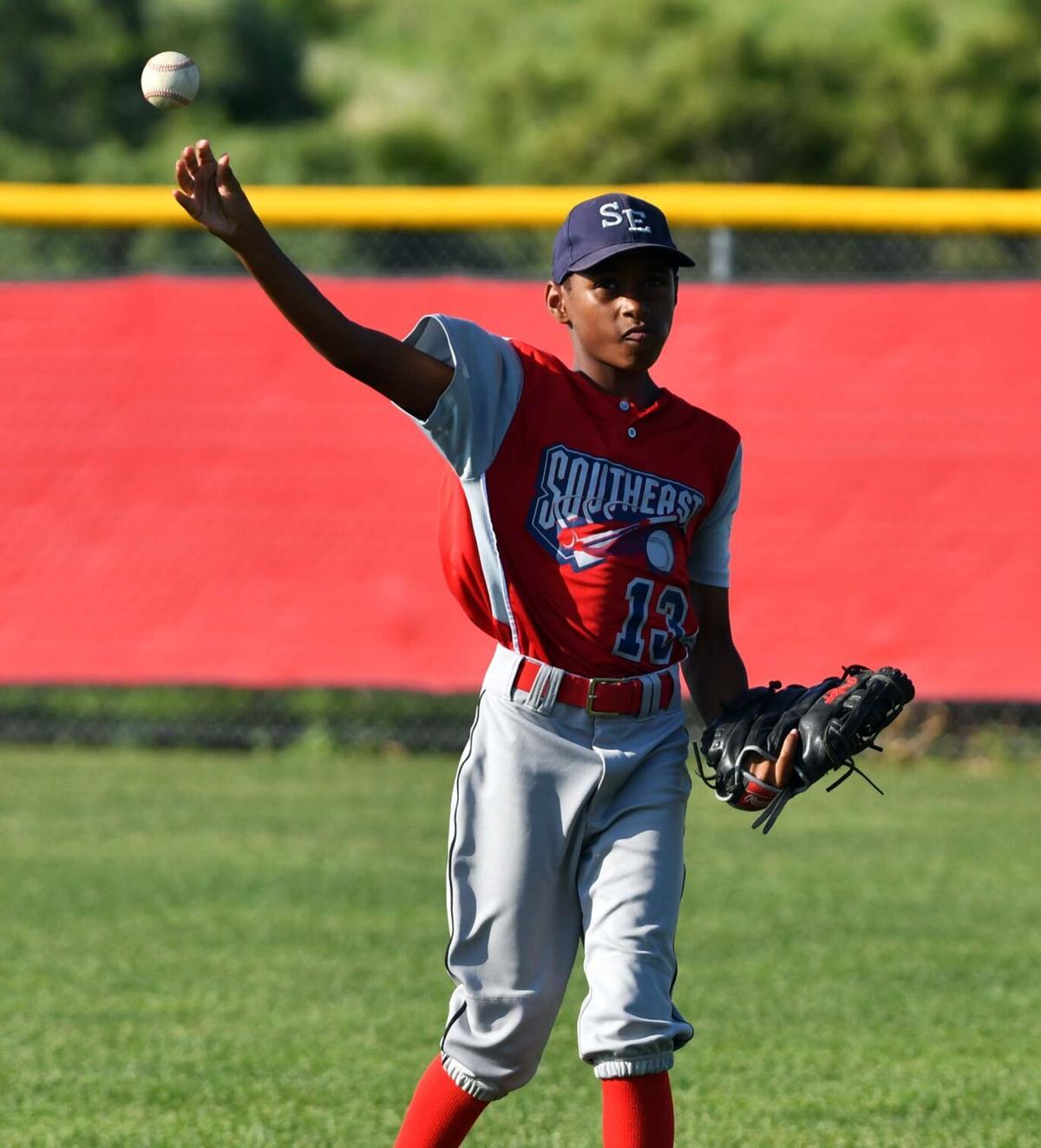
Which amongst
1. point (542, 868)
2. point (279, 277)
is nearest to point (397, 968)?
point (542, 868)

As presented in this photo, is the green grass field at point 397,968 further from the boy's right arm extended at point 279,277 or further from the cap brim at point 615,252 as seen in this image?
the cap brim at point 615,252

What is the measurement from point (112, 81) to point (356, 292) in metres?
22.9

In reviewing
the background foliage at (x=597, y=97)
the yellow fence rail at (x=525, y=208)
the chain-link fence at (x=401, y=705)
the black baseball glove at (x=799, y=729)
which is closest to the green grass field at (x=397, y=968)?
the chain-link fence at (x=401, y=705)

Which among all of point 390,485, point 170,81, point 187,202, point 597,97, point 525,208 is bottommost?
point 187,202

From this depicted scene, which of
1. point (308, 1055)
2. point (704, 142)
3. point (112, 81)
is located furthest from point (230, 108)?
point (308, 1055)

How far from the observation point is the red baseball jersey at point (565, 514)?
3.20 metres

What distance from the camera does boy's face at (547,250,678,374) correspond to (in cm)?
325

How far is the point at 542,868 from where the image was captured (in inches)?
124

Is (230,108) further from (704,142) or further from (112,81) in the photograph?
(704,142)

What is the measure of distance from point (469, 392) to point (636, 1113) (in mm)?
1191

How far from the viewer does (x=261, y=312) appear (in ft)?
27.7

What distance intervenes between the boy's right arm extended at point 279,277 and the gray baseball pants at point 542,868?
564 millimetres

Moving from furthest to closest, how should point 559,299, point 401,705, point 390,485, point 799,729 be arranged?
point 401,705 → point 390,485 → point 559,299 → point 799,729

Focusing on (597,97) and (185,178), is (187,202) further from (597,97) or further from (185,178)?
(597,97)
